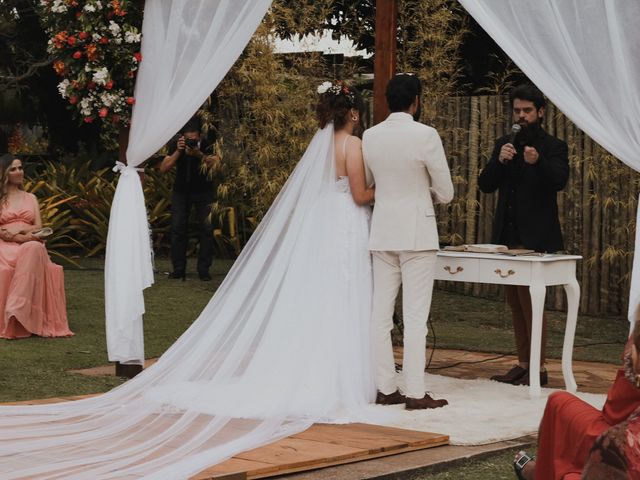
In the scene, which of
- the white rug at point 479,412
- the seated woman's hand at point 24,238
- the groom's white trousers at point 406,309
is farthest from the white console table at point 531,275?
the seated woman's hand at point 24,238

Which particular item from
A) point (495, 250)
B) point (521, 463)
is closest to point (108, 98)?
point (495, 250)

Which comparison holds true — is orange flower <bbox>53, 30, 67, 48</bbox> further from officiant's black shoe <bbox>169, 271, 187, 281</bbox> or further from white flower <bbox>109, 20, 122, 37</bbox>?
officiant's black shoe <bbox>169, 271, 187, 281</bbox>

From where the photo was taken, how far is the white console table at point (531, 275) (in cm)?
647

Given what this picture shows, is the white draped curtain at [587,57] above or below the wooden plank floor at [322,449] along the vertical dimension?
above

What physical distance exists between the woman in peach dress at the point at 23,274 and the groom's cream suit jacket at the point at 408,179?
352 cm

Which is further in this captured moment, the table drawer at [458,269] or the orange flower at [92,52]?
the orange flower at [92,52]

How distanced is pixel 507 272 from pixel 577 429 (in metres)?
2.59

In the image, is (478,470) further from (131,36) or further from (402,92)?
(131,36)

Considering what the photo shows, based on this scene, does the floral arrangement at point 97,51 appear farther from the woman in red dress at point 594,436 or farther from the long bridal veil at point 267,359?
the woman in red dress at point 594,436

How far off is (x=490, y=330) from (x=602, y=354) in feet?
4.58

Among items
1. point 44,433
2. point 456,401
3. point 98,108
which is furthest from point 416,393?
point 98,108

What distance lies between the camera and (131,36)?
23.6 feet

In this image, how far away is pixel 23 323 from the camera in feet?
28.7

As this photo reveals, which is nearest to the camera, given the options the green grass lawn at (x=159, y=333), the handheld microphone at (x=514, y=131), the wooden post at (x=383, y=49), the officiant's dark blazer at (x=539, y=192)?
the handheld microphone at (x=514, y=131)
